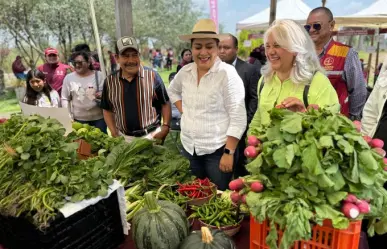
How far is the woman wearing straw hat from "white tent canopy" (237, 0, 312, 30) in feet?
26.5

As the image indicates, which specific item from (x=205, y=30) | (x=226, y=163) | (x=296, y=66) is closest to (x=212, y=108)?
(x=226, y=163)

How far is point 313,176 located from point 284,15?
991cm

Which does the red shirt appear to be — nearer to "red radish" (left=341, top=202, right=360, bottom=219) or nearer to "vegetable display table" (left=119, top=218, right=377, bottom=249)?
"vegetable display table" (left=119, top=218, right=377, bottom=249)

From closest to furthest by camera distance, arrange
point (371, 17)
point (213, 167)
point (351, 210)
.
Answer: point (351, 210) < point (213, 167) < point (371, 17)

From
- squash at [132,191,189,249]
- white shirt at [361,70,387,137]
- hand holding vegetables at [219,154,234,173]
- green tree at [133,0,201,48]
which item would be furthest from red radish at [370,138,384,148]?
green tree at [133,0,201,48]

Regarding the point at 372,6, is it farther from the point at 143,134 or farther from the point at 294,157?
the point at 294,157

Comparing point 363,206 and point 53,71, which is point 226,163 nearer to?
point 363,206

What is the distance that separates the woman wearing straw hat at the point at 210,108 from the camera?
2.36 m

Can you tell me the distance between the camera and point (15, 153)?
142 centimetres

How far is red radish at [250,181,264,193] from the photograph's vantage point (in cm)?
116

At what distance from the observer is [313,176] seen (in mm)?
1056

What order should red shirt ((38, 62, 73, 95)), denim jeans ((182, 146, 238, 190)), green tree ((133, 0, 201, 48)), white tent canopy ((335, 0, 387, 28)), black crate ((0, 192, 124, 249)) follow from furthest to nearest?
1. green tree ((133, 0, 201, 48))
2. white tent canopy ((335, 0, 387, 28))
3. red shirt ((38, 62, 73, 95))
4. denim jeans ((182, 146, 238, 190))
5. black crate ((0, 192, 124, 249))

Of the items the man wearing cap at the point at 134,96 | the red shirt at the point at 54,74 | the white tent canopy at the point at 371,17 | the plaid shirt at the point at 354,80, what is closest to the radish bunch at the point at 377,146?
the plaid shirt at the point at 354,80

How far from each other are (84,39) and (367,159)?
13.3 metres
